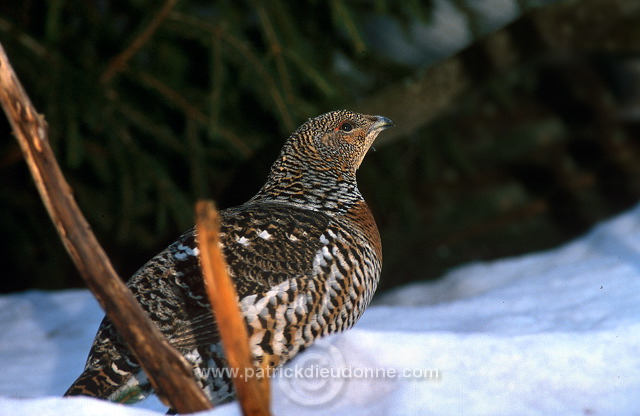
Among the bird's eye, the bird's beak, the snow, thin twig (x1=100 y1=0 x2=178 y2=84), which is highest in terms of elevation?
thin twig (x1=100 y1=0 x2=178 y2=84)

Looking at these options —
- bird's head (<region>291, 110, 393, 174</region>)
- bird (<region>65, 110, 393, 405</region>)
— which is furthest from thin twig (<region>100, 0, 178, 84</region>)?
bird (<region>65, 110, 393, 405</region>)

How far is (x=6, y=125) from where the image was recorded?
16.6 ft

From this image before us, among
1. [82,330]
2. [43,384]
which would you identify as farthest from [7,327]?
[43,384]

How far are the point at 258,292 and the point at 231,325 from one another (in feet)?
2.70

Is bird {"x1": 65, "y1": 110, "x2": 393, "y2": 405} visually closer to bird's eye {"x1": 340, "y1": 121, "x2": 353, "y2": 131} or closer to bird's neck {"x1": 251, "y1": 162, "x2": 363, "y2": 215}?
bird's neck {"x1": 251, "y1": 162, "x2": 363, "y2": 215}

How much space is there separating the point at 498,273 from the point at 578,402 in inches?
137

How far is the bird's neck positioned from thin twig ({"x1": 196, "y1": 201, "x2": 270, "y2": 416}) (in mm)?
→ 1279

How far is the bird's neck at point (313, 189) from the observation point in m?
3.13

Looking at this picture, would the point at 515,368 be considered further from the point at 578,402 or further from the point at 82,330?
the point at 82,330

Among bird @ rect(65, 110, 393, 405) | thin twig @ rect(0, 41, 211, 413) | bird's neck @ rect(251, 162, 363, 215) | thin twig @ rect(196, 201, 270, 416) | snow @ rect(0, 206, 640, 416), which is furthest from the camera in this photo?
bird's neck @ rect(251, 162, 363, 215)

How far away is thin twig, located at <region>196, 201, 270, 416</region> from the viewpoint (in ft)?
5.86

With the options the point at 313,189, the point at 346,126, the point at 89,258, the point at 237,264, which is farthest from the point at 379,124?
the point at 89,258

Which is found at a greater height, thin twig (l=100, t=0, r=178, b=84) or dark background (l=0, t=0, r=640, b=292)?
thin twig (l=100, t=0, r=178, b=84)

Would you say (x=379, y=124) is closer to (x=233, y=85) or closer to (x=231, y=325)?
(x=231, y=325)
